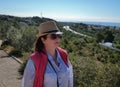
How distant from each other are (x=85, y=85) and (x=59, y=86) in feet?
16.0

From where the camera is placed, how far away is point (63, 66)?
11.0ft

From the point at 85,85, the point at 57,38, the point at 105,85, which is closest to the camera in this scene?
the point at 57,38

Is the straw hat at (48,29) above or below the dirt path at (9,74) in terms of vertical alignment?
above

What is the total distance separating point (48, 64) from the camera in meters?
3.20

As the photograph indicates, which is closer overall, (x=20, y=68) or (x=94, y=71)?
(x=94, y=71)

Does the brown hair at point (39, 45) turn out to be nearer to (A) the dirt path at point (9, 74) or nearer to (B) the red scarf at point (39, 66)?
(B) the red scarf at point (39, 66)

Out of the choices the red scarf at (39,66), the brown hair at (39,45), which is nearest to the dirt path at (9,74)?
the brown hair at (39,45)

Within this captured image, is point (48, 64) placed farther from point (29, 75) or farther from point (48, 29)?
point (48, 29)

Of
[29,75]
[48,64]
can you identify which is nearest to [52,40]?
[48,64]

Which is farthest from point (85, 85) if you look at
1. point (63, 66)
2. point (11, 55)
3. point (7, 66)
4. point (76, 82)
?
point (11, 55)

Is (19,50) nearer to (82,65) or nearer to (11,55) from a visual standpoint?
(11,55)

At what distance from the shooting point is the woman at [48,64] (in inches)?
121

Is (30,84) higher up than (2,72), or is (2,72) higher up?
(30,84)

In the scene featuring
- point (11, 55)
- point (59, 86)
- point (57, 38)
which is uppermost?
Answer: point (57, 38)
